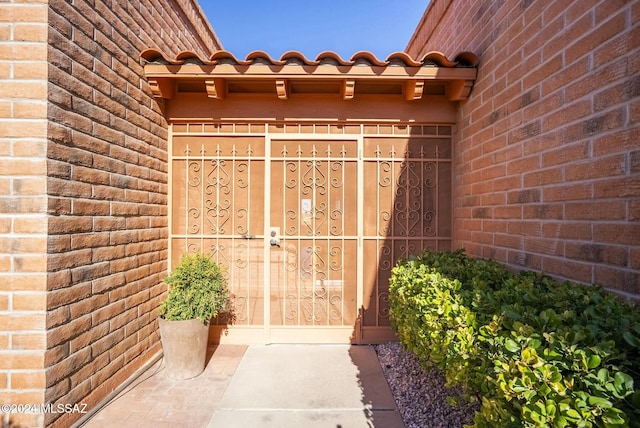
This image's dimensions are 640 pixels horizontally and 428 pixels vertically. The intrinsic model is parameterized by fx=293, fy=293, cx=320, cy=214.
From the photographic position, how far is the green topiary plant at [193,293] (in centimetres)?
282

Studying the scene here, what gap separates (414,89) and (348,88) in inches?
28.6

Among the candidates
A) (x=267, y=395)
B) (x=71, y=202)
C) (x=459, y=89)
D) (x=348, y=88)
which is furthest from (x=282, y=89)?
(x=267, y=395)

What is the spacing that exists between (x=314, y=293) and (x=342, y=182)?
1400mm

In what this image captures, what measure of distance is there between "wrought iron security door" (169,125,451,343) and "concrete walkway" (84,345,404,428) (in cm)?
45

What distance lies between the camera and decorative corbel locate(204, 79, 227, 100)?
3162 mm

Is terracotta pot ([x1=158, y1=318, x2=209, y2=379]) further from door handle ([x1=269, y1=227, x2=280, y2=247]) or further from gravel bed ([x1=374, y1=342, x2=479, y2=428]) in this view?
gravel bed ([x1=374, y1=342, x2=479, y2=428])

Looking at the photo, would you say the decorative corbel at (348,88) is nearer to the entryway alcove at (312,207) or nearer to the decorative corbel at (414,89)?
the entryway alcove at (312,207)

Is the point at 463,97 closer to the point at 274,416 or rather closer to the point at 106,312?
the point at 274,416

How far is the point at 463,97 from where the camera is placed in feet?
10.5

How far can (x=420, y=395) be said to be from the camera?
8.29 ft

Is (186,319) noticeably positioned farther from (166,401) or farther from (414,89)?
(414,89)

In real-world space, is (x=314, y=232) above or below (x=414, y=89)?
below

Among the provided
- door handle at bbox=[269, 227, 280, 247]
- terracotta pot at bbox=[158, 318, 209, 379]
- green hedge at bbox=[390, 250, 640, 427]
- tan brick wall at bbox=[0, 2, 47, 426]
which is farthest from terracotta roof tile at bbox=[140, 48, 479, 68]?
terracotta pot at bbox=[158, 318, 209, 379]

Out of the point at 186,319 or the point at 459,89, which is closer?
the point at 186,319
